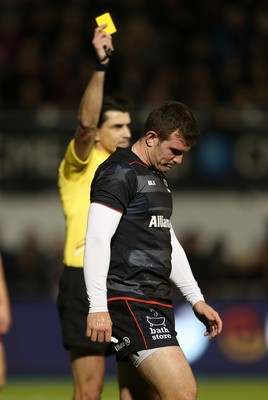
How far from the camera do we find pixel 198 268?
46.3ft

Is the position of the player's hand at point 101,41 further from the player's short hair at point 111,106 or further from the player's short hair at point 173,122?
the player's short hair at point 173,122

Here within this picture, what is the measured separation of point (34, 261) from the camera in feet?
46.0

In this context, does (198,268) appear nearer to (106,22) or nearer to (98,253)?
(106,22)

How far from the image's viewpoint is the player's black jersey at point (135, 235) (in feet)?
20.4

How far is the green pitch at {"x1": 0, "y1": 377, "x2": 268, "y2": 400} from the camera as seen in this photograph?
1151 centimetres

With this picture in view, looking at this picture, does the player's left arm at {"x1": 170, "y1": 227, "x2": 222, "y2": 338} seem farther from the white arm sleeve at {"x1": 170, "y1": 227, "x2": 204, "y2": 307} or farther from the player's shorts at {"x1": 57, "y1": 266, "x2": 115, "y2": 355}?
the player's shorts at {"x1": 57, "y1": 266, "x2": 115, "y2": 355}

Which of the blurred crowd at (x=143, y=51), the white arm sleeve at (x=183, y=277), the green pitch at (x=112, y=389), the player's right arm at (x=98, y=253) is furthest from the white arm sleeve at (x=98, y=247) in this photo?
the blurred crowd at (x=143, y=51)

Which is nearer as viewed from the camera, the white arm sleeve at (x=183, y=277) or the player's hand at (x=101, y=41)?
the white arm sleeve at (x=183, y=277)

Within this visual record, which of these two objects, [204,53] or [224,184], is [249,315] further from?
[204,53]

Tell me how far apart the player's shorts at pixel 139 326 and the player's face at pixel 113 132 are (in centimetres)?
203

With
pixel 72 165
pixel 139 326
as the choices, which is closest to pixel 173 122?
pixel 139 326

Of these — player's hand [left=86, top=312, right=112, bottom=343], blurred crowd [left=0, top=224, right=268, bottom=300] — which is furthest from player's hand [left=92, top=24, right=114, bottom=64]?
blurred crowd [left=0, top=224, right=268, bottom=300]

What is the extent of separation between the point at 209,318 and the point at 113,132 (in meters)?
2.04

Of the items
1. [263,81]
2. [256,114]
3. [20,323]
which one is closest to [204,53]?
[263,81]
